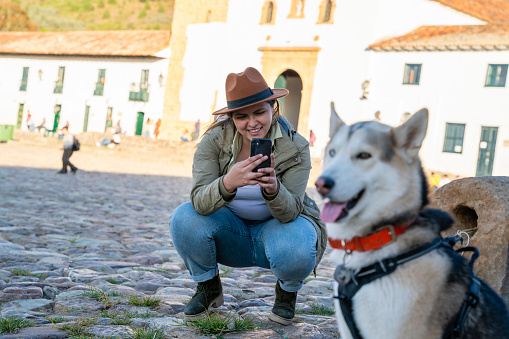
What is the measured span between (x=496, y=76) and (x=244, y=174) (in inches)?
1085

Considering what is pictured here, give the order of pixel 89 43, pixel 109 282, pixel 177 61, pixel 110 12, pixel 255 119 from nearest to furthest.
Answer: pixel 255 119, pixel 109 282, pixel 177 61, pixel 89 43, pixel 110 12

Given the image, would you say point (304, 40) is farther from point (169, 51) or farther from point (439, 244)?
point (439, 244)

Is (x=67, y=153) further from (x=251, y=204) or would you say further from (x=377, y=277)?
(x=377, y=277)

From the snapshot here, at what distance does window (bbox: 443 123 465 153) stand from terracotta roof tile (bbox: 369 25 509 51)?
13.3ft

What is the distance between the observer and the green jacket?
355 cm

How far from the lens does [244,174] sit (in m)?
3.25

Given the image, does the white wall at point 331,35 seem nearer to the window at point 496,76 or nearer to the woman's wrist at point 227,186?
the window at point 496,76

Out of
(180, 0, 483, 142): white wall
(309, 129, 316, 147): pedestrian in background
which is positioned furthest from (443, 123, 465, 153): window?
(309, 129, 316, 147): pedestrian in background

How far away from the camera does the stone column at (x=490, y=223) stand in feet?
11.4

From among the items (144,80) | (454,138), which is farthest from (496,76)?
(144,80)

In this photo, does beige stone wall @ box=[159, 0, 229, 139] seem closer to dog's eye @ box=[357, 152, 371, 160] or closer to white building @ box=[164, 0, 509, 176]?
white building @ box=[164, 0, 509, 176]

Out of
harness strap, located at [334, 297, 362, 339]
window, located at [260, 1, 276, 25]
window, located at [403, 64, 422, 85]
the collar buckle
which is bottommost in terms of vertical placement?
harness strap, located at [334, 297, 362, 339]

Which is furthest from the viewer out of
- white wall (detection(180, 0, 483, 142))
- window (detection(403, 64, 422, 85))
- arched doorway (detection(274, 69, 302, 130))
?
arched doorway (detection(274, 69, 302, 130))

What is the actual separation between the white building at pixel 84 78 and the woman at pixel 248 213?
122 feet
